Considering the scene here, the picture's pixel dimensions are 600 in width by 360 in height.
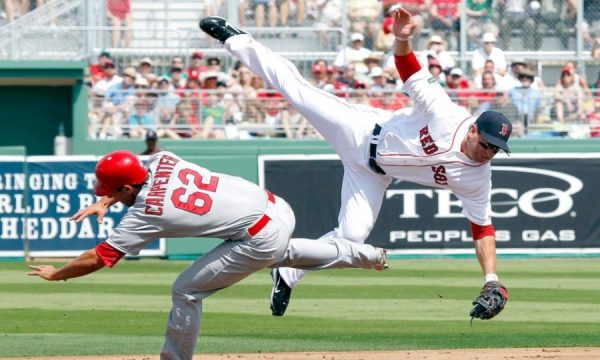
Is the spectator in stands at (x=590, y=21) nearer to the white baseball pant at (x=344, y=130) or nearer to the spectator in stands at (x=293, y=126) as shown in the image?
the spectator in stands at (x=293, y=126)

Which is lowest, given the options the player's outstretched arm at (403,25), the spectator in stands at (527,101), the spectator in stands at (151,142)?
the spectator in stands at (151,142)

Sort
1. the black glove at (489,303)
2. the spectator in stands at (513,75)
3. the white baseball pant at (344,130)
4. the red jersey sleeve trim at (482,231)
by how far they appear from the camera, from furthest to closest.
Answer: the spectator in stands at (513,75) < the white baseball pant at (344,130) < the red jersey sleeve trim at (482,231) < the black glove at (489,303)

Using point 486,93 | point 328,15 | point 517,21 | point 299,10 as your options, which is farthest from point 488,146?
point 517,21

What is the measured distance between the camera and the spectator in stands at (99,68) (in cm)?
1902

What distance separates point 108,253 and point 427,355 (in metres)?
3.00

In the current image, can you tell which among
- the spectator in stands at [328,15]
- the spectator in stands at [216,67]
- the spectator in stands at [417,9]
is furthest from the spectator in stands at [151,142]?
the spectator in stands at [417,9]

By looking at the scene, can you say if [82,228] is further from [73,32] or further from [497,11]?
[497,11]

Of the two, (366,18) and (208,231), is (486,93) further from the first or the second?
(208,231)

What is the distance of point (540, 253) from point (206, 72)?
5.80 metres

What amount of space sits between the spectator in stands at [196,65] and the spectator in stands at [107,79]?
1.09 meters

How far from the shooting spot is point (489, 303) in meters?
7.71

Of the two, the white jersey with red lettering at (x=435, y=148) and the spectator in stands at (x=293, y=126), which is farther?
the spectator in stands at (x=293, y=126)

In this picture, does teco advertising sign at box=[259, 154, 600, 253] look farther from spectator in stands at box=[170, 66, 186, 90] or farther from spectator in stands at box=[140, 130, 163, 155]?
spectator in stands at box=[170, 66, 186, 90]

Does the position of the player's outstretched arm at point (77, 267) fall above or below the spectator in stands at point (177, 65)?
below
